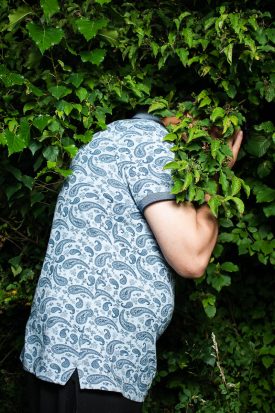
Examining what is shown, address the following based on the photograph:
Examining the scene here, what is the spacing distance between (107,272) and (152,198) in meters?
0.26

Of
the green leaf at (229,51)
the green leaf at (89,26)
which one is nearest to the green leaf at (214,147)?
the green leaf at (229,51)

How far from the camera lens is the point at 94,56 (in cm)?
226

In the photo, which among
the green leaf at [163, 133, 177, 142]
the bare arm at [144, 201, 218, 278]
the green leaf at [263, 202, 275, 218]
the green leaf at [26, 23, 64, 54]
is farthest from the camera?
the green leaf at [263, 202, 275, 218]

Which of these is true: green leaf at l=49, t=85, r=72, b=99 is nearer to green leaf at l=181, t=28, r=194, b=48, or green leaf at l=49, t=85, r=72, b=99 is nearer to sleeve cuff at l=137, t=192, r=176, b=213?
green leaf at l=181, t=28, r=194, b=48

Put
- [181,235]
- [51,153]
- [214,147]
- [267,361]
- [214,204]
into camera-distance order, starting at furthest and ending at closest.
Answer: [267,361]
[51,153]
[214,147]
[214,204]
[181,235]

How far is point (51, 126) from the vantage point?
87.9 inches

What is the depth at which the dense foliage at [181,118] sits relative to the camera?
2.13m

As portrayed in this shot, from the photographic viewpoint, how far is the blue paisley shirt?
67.5 inches

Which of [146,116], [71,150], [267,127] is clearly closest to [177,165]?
[146,116]

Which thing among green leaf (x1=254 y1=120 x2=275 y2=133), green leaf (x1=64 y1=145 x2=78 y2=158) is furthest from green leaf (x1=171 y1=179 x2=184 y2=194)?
green leaf (x1=254 y1=120 x2=275 y2=133)

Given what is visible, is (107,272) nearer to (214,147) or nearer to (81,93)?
(214,147)

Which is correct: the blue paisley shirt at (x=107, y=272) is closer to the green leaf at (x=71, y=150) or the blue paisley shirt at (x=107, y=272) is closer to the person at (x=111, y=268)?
the person at (x=111, y=268)

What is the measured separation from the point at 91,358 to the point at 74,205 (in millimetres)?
456

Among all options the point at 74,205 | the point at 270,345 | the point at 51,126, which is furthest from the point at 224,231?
the point at 74,205
